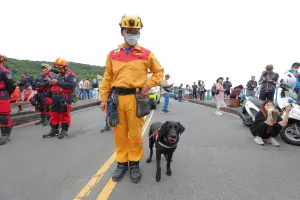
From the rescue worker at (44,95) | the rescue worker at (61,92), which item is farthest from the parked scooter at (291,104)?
the rescue worker at (44,95)

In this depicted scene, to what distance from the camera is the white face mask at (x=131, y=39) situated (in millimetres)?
2969

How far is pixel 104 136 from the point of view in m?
5.57

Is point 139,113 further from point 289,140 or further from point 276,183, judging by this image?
point 289,140

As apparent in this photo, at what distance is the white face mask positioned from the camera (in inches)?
117

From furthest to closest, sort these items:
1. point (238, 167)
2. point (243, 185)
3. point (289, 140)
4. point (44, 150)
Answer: point (289, 140) → point (44, 150) → point (238, 167) → point (243, 185)

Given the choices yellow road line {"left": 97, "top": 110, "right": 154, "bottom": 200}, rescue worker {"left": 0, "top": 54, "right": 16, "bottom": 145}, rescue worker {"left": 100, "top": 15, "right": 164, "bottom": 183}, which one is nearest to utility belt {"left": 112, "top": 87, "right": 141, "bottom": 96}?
rescue worker {"left": 100, "top": 15, "right": 164, "bottom": 183}

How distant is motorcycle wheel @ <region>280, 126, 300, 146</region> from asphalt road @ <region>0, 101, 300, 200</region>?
0.26 meters

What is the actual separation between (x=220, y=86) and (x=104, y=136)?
23.1ft

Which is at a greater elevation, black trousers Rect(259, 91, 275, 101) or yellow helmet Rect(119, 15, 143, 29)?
yellow helmet Rect(119, 15, 143, 29)

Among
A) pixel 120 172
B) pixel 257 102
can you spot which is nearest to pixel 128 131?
pixel 120 172

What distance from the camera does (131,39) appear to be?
298cm

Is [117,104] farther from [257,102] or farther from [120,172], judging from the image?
[257,102]

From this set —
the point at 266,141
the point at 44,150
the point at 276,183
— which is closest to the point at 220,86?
the point at 266,141

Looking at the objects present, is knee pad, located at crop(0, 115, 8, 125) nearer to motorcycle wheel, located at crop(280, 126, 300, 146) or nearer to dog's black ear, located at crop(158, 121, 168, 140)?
dog's black ear, located at crop(158, 121, 168, 140)
